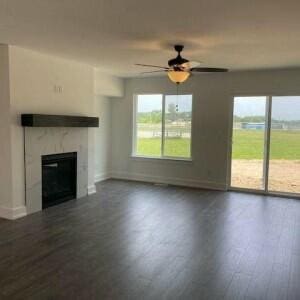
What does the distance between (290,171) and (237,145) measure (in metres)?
1.20

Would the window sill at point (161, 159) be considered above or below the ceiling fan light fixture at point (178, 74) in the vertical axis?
below

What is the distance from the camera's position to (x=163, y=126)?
7.77m

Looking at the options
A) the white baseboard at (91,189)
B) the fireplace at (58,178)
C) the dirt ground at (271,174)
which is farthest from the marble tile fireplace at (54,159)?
the dirt ground at (271,174)

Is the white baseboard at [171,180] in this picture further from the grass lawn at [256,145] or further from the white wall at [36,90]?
the white wall at [36,90]

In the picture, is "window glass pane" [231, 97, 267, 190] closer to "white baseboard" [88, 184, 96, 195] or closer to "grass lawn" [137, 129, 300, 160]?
"grass lawn" [137, 129, 300, 160]

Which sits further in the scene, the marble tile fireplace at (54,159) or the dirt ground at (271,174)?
the dirt ground at (271,174)

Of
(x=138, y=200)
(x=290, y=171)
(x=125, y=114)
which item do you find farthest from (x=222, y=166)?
(x=125, y=114)

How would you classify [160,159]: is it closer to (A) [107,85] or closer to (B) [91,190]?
(B) [91,190]

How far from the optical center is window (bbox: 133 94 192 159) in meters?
7.46

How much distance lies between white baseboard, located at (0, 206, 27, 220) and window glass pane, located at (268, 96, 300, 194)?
16.2 ft

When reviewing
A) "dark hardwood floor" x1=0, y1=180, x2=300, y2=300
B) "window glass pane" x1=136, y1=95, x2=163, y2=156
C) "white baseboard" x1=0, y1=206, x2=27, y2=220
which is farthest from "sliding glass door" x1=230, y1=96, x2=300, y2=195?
"white baseboard" x1=0, y1=206, x2=27, y2=220

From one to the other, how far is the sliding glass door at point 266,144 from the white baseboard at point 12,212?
4.41 meters

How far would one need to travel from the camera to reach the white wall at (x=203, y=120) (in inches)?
257

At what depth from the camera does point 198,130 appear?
720 centimetres
